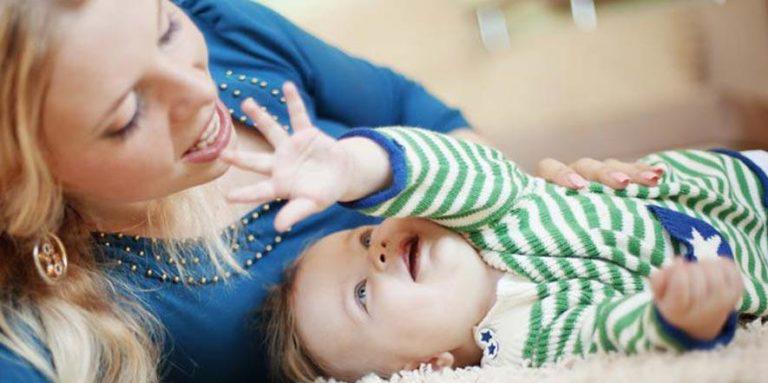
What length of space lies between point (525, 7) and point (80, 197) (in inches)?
38.8

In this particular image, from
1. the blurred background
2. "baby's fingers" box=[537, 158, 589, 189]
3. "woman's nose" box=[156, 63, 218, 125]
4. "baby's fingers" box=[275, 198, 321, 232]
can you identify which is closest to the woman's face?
"woman's nose" box=[156, 63, 218, 125]

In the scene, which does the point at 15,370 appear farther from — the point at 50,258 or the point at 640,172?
the point at 640,172

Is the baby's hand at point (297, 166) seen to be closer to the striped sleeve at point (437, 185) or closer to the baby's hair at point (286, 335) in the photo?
the striped sleeve at point (437, 185)

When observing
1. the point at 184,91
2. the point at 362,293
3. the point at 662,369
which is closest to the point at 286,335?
the point at 362,293

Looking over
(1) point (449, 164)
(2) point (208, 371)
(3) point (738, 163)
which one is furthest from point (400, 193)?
(3) point (738, 163)

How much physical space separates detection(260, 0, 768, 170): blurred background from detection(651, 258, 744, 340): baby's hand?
2.43ft

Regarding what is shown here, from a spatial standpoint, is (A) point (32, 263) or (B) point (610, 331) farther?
(A) point (32, 263)

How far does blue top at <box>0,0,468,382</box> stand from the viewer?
960 mm

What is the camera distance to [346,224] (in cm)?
109

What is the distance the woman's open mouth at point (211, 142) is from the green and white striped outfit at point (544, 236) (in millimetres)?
132

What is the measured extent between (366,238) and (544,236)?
0.19 m

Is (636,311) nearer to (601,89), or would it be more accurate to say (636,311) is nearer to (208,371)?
(208,371)

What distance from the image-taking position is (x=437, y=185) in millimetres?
844

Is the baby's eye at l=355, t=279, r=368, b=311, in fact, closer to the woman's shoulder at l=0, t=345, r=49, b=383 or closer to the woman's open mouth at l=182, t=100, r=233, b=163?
the woman's open mouth at l=182, t=100, r=233, b=163
